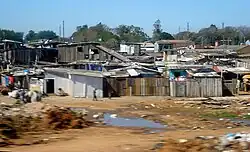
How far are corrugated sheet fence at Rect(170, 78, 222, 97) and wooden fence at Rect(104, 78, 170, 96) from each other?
74cm

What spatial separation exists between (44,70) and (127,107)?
44.4 ft

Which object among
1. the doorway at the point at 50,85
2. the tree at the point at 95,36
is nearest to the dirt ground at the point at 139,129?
the doorway at the point at 50,85

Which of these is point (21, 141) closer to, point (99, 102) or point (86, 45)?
point (99, 102)

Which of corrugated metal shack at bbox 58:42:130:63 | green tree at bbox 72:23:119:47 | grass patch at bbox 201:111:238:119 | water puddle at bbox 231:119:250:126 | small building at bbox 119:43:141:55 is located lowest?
water puddle at bbox 231:119:250:126

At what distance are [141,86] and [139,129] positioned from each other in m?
19.7

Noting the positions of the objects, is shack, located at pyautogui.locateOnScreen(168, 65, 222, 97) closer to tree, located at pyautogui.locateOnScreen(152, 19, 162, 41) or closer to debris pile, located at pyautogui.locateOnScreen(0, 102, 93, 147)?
debris pile, located at pyautogui.locateOnScreen(0, 102, 93, 147)

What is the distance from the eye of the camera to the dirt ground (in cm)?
1625

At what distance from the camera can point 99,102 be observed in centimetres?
3900

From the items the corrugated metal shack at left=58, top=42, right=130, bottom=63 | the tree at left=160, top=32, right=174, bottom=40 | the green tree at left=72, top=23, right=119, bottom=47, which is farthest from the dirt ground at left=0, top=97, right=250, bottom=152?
the tree at left=160, top=32, right=174, bottom=40

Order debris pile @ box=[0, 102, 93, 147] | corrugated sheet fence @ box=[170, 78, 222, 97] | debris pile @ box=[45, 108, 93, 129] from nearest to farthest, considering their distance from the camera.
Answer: debris pile @ box=[0, 102, 93, 147] < debris pile @ box=[45, 108, 93, 129] < corrugated sheet fence @ box=[170, 78, 222, 97]

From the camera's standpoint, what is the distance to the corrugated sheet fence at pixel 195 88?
43.7 metres

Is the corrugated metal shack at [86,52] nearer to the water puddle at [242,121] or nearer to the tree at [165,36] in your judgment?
the water puddle at [242,121]

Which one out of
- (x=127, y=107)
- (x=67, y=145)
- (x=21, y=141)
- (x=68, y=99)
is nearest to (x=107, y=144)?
(x=67, y=145)

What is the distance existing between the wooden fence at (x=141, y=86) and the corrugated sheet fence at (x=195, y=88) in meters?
0.74
